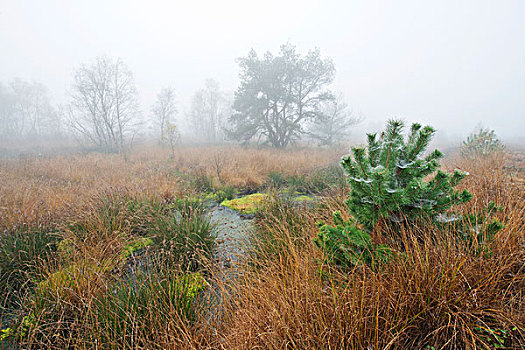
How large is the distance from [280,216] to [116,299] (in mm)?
2286

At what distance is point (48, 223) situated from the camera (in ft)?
Result: 10.00

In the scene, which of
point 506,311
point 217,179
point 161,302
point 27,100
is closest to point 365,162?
point 506,311

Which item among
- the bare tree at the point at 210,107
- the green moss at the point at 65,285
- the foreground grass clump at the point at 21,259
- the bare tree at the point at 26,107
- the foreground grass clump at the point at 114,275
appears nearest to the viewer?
the foreground grass clump at the point at 114,275

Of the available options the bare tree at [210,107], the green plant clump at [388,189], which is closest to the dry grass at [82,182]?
the green plant clump at [388,189]

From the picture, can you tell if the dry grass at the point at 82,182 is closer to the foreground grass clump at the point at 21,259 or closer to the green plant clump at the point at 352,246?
the foreground grass clump at the point at 21,259

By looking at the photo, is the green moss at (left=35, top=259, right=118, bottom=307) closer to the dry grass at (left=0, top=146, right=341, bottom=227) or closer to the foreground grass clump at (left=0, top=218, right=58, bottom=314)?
the foreground grass clump at (left=0, top=218, right=58, bottom=314)

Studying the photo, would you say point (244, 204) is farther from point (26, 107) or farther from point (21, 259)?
point (26, 107)

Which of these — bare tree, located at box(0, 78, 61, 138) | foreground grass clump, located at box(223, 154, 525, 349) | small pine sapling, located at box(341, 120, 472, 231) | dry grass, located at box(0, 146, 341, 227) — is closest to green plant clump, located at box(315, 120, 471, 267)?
small pine sapling, located at box(341, 120, 472, 231)

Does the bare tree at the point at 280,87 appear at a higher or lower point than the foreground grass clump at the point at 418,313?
higher

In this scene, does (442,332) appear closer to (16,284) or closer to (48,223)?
(16,284)

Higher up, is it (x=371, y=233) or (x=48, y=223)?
(x=371, y=233)

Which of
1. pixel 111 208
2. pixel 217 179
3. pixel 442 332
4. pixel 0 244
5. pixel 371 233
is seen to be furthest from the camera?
pixel 217 179

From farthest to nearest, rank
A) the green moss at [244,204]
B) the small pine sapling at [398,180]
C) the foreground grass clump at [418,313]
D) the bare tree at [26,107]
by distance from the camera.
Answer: the bare tree at [26,107] → the green moss at [244,204] → the small pine sapling at [398,180] → the foreground grass clump at [418,313]

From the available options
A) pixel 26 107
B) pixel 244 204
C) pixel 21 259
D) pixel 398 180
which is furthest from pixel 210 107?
pixel 398 180
